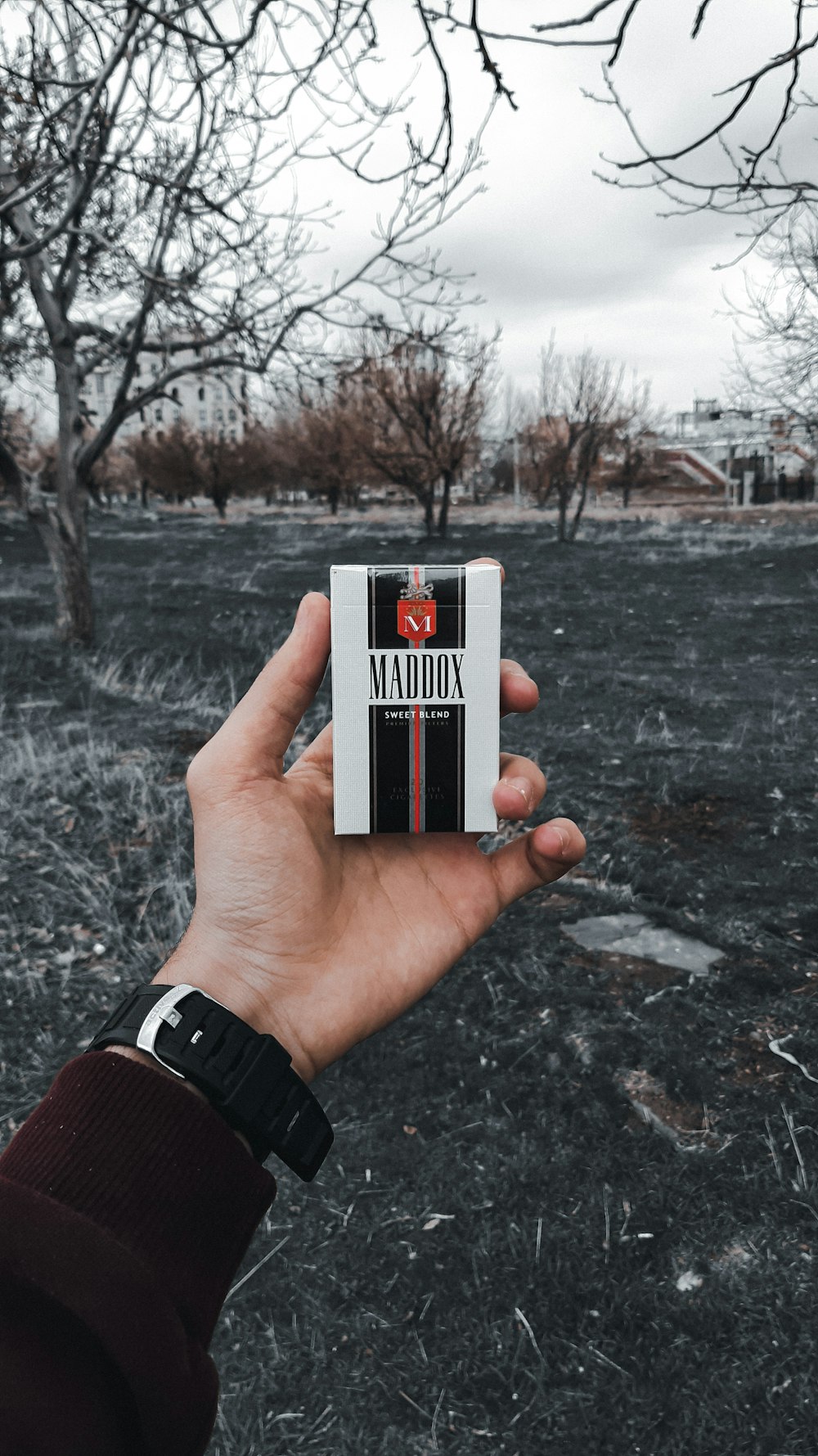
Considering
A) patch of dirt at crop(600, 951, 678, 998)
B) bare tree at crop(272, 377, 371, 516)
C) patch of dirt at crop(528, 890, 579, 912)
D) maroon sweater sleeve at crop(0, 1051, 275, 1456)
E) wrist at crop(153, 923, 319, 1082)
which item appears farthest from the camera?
bare tree at crop(272, 377, 371, 516)

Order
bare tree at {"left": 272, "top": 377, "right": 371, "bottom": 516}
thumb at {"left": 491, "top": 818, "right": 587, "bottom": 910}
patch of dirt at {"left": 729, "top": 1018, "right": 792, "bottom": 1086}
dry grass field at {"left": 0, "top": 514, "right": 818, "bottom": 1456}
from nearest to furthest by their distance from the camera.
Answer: thumb at {"left": 491, "top": 818, "right": 587, "bottom": 910}, dry grass field at {"left": 0, "top": 514, "right": 818, "bottom": 1456}, patch of dirt at {"left": 729, "top": 1018, "right": 792, "bottom": 1086}, bare tree at {"left": 272, "top": 377, "right": 371, "bottom": 516}

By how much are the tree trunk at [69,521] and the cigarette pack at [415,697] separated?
22.9ft

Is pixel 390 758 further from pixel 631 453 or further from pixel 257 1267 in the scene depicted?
pixel 631 453

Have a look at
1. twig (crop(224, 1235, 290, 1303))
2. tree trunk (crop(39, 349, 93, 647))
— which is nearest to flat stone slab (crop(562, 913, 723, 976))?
twig (crop(224, 1235, 290, 1303))

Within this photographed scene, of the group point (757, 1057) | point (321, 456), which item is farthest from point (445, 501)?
point (757, 1057)

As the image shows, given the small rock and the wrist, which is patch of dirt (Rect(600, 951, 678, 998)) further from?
the wrist

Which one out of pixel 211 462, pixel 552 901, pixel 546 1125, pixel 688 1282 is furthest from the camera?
pixel 211 462

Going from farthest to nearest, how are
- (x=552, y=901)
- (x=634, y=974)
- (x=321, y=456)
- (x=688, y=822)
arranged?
(x=321, y=456), (x=688, y=822), (x=552, y=901), (x=634, y=974)

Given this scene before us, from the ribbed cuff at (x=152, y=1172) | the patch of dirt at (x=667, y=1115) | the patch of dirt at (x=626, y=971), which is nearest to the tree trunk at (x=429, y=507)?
the patch of dirt at (x=626, y=971)

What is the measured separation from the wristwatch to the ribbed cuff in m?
0.04

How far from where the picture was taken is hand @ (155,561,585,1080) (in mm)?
1366

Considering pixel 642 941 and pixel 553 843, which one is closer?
pixel 553 843

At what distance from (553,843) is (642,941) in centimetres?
184

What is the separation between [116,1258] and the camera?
89 centimetres
